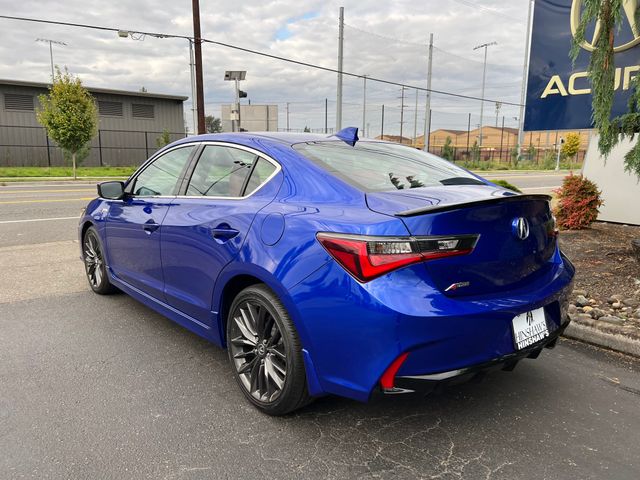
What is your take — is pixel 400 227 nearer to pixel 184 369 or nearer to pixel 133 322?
pixel 184 369

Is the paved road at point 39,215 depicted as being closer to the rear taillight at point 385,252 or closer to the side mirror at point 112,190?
the side mirror at point 112,190

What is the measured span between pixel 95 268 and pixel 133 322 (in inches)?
44.4

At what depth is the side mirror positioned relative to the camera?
14.1ft

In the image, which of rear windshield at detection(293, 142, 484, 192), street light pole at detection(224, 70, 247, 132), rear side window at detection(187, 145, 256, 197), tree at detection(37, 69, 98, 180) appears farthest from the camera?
tree at detection(37, 69, 98, 180)

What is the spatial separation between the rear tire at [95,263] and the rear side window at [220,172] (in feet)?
5.94

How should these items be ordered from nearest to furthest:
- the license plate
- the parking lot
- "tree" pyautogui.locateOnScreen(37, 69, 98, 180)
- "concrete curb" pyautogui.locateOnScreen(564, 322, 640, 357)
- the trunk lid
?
the trunk lid, the parking lot, the license plate, "concrete curb" pyautogui.locateOnScreen(564, 322, 640, 357), "tree" pyautogui.locateOnScreen(37, 69, 98, 180)

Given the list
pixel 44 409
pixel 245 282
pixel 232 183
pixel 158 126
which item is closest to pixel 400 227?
pixel 245 282

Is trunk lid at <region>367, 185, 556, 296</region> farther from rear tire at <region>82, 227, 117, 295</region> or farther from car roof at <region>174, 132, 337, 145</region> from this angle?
rear tire at <region>82, 227, 117, 295</region>

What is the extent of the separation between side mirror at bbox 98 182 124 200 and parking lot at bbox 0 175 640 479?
1158 millimetres

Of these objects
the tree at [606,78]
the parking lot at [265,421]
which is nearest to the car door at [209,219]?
the parking lot at [265,421]

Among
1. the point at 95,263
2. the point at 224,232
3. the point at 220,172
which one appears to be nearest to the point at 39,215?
the point at 95,263

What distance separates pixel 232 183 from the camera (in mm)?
3264

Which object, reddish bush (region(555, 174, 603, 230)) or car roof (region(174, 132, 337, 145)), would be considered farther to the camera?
reddish bush (region(555, 174, 603, 230))

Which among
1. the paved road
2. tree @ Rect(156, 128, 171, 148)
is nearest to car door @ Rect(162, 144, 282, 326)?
the paved road
